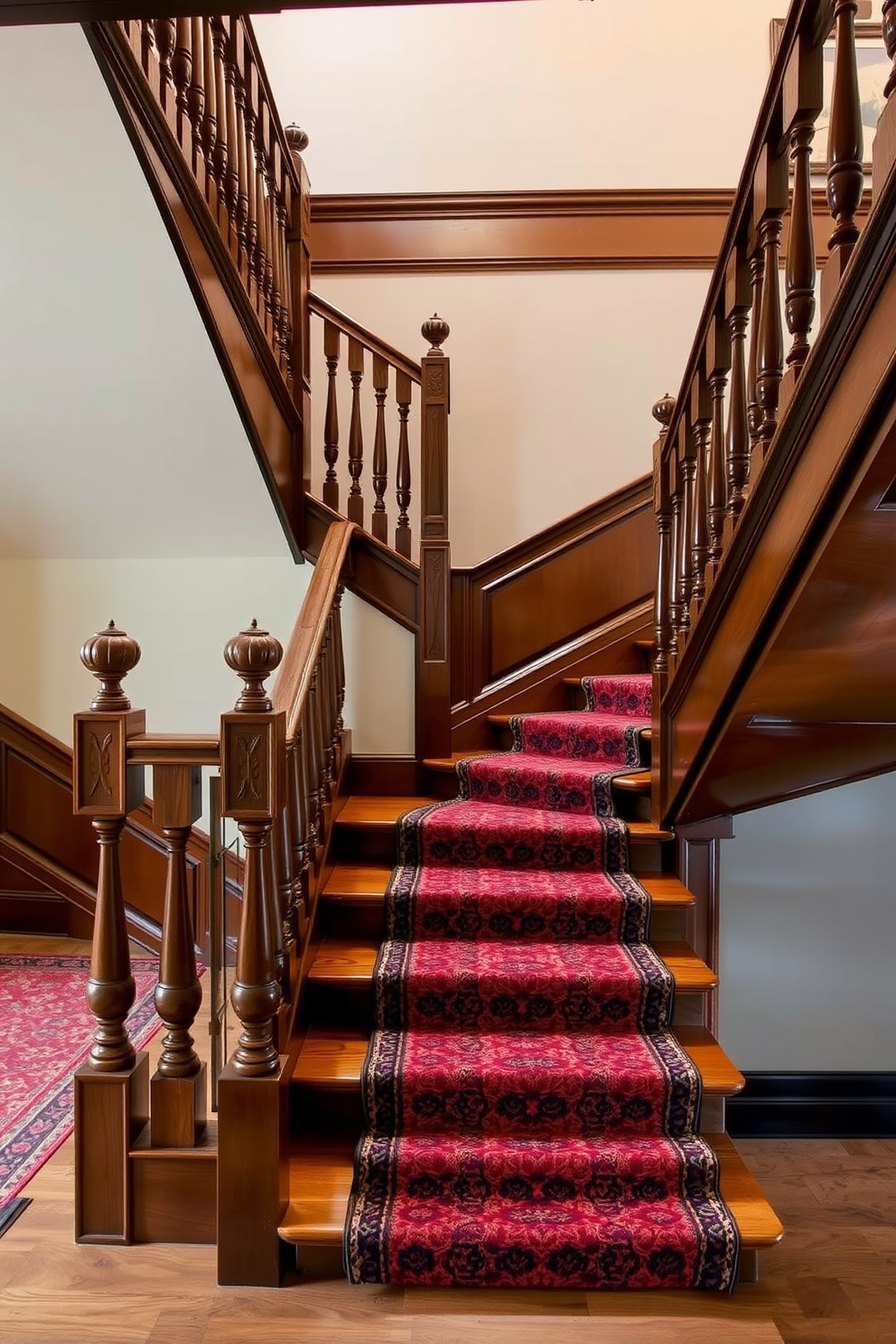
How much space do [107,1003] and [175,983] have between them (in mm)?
139

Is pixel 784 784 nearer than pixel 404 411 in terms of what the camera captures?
Yes

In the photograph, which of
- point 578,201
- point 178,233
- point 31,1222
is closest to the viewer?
point 31,1222

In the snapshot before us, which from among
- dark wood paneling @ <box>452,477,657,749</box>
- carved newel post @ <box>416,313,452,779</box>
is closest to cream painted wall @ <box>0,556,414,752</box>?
carved newel post @ <box>416,313,452,779</box>

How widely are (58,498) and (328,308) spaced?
1224mm

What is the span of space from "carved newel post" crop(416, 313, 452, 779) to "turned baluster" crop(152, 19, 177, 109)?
1350 millimetres

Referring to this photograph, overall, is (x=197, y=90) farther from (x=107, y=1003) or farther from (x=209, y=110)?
(x=107, y=1003)

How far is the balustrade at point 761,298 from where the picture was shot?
145 cm

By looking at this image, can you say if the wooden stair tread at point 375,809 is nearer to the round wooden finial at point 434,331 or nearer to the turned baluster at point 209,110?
the round wooden finial at point 434,331

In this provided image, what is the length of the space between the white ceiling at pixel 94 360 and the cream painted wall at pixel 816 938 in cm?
221

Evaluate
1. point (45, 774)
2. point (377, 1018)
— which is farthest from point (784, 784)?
point (45, 774)

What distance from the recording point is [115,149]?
193cm

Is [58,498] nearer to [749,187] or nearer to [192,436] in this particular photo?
[192,436]

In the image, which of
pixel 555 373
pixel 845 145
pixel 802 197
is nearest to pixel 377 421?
pixel 555 373

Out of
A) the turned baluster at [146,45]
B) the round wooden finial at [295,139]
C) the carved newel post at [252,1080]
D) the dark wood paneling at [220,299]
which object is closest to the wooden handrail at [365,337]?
the dark wood paneling at [220,299]
